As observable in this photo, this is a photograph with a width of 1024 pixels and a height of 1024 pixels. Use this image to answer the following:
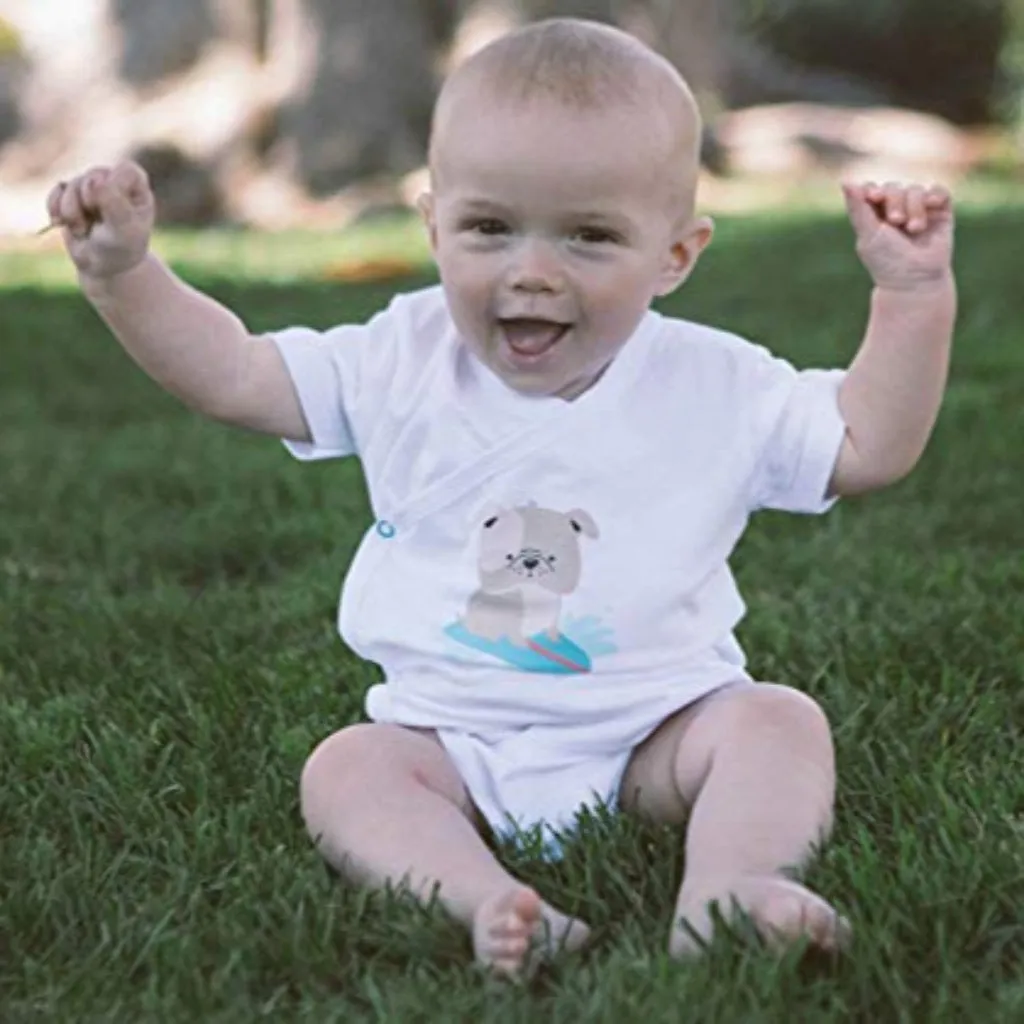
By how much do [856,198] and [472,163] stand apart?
398 mm

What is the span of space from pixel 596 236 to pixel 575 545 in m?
0.33

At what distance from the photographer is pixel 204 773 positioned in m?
2.31

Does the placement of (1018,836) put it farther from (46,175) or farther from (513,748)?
(46,175)

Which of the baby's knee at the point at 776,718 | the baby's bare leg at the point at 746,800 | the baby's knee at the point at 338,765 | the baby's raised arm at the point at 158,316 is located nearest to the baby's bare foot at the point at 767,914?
the baby's bare leg at the point at 746,800

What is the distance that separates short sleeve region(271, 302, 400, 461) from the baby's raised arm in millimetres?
15

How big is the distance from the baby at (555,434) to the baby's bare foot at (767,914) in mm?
159

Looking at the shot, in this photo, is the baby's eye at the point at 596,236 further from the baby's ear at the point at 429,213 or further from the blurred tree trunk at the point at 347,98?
the blurred tree trunk at the point at 347,98

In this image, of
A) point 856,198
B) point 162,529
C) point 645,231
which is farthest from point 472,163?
point 162,529

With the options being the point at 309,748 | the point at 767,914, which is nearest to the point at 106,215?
the point at 309,748

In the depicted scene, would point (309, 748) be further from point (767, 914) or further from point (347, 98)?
point (347, 98)

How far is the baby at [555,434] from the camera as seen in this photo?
6.75ft

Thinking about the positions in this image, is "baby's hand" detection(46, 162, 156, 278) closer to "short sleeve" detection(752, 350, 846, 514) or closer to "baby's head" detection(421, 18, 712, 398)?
"baby's head" detection(421, 18, 712, 398)

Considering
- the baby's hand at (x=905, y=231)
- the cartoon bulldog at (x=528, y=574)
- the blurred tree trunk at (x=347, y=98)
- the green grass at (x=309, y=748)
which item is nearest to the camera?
the green grass at (x=309, y=748)

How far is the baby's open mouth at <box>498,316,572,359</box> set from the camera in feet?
7.02
